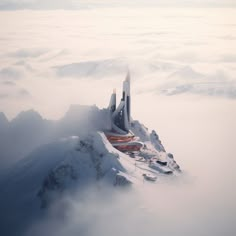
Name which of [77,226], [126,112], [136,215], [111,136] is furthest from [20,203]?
[126,112]

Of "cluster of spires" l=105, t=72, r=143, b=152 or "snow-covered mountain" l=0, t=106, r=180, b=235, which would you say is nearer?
"snow-covered mountain" l=0, t=106, r=180, b=235

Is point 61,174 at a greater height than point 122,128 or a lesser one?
greater

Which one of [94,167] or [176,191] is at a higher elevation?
[94,167]

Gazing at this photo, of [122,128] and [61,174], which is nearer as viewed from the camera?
[61,174]

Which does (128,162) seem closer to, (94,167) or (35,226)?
(94,167)

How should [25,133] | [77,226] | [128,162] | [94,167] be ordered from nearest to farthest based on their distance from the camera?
[77,226]
[94,167]
[128,162]
[25,133]

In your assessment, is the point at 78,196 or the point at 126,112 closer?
the point at 78,196

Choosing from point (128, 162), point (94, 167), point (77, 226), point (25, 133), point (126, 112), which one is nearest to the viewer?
point (77, 226)

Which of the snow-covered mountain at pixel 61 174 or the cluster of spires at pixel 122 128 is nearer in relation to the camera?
the snow-covered mountain at pixel 61 174

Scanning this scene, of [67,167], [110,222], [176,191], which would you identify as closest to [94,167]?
[67,167]
